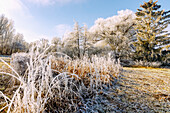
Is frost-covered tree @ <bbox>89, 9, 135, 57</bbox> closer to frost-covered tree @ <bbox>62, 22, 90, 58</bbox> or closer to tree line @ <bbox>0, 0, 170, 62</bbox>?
tree line @ <bbox>0, 0, 170, 62</bbox>

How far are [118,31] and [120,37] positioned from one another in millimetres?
1681

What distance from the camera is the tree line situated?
10016 mm

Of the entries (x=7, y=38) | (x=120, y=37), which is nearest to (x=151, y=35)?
(x=120, y=37)

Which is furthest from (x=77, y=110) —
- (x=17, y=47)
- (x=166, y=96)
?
(x=17, y=47)

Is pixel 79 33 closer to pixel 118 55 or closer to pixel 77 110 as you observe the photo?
pixel 118 55

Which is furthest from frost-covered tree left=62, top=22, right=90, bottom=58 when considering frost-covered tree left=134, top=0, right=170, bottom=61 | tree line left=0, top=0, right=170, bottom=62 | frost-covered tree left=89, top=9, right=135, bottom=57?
frost-covered tree left=134, top=0, right=170, bottom=61

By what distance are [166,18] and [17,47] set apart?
22684 millimetres

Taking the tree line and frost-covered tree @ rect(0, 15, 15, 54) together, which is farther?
frost-covered tree @ rect(0, 15, 15, 54)

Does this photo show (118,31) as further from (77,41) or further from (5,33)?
(5,33)

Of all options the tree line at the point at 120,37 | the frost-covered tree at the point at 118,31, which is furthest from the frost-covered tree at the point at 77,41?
the frost-covered tree at the point at 118,31

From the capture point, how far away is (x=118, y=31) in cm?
1371

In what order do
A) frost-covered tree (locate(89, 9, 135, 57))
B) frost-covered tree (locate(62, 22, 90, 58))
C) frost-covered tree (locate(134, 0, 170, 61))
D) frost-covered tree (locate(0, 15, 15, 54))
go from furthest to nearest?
frost-covered tree (locate(62, 22, 90, 58)), frost-covered tree (locate(0, 15, 15, 54)), frost-covered tree (locate(89, 9, 135, 57)), frost-covered tree (locate(134, 0, 170, 61))

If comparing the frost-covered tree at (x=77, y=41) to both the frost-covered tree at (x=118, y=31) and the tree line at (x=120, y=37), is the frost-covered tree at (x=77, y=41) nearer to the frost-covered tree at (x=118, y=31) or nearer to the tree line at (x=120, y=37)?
the tree line at (x=120, y=37)

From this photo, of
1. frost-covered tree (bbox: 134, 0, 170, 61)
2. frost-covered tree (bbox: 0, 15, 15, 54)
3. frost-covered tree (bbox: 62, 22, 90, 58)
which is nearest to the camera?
frost-covered tree (bbox: 134, 0, 170, 61)
